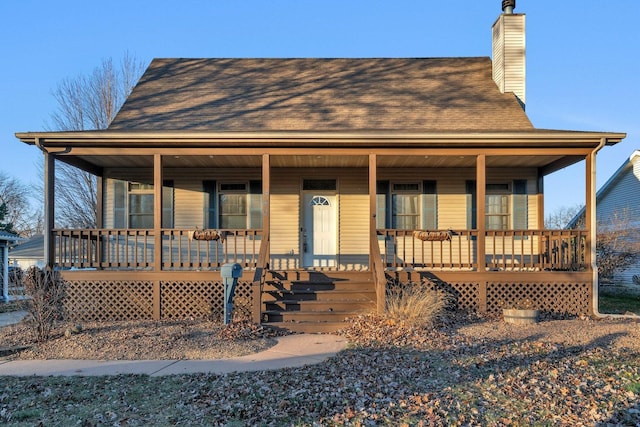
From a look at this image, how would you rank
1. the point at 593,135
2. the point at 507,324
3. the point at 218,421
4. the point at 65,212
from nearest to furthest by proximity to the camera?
the point at 218,421 → the point at 507,324 → the point at 593,135 → the point at 65,212

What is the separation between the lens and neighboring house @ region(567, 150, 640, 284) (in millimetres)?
16894

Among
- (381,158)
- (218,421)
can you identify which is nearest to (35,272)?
(218,421)

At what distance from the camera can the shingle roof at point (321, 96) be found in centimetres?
1106

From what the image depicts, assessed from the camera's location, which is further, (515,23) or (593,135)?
(515,23)

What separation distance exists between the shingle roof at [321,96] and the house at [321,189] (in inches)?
2.6

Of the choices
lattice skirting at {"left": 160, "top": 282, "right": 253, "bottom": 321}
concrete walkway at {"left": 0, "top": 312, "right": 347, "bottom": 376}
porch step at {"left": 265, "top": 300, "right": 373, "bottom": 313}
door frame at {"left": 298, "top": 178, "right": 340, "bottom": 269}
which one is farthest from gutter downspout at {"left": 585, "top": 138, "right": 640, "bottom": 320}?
lattice skirting at {"left": 160, "top": 282, "right": 253, "bottom": 321}

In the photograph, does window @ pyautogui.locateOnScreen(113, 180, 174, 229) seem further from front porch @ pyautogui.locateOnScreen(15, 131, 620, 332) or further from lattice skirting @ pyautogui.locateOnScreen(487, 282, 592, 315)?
lattice skirting @ pyautogui.locateOnScreen(487, 282, 592, 315)

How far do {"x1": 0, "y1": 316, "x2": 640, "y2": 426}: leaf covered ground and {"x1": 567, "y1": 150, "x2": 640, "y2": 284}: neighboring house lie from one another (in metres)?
11.9

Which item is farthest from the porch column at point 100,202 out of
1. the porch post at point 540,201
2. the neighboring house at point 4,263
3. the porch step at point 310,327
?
the porch post at point 540,201

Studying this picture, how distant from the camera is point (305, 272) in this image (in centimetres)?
947

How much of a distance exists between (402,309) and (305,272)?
237cm

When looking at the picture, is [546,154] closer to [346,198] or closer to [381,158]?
[381,158]

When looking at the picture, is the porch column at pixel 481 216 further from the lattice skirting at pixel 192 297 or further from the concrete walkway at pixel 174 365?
the lattice skirting at pixel 192 297

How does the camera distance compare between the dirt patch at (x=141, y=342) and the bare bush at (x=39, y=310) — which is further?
the bare bush at (x=39, y=310)
